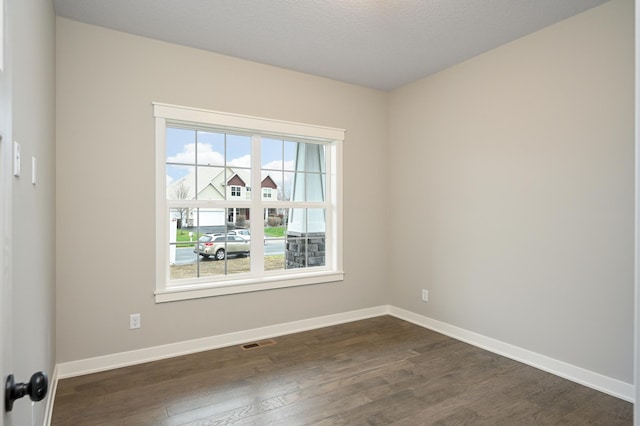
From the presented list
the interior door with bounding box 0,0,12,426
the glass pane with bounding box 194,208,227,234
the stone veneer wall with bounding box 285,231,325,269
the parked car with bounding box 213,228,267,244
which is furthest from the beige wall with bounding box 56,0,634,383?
the interior door with bounding box 0,0,12,426

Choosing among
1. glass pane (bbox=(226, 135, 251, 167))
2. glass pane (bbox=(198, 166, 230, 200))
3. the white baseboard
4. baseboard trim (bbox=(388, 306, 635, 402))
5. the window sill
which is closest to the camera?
Answer: baseboard trim (bbox=(388, 306, 635, 402))

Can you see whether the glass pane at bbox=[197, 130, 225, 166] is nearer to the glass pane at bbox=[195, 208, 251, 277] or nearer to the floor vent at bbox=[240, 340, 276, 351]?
the glass pane at bbox=[195, 208, 251, 277]

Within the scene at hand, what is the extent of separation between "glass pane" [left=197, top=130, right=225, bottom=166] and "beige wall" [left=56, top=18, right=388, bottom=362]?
0.28 meters

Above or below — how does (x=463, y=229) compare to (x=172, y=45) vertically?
below

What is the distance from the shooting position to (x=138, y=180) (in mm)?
3029

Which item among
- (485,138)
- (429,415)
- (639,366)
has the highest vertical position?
(485,138)

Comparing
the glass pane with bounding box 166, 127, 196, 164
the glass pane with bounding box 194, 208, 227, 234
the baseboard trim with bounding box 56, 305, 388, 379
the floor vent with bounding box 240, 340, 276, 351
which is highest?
the glass pane with bounding box 166, 127, 196, 164

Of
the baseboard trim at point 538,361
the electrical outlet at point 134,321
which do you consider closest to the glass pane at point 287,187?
the electrical outlet at point 134,321

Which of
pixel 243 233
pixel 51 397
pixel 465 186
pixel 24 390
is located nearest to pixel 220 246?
pixel 243 233

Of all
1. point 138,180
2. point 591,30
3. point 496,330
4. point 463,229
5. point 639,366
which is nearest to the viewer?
point 639,366

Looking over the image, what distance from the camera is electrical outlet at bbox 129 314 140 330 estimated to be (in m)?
2.99

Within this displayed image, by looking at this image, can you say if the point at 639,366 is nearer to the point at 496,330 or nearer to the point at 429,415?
the point at 429,415

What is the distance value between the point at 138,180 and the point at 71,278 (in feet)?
3.00

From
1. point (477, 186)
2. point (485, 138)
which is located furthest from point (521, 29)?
point (477, 186)
